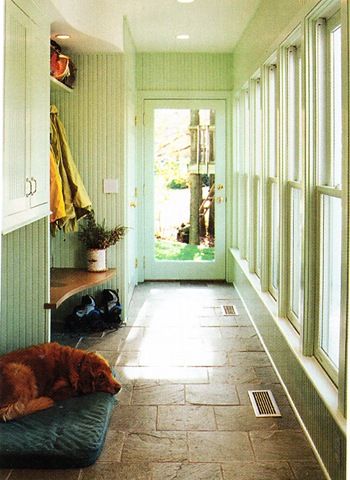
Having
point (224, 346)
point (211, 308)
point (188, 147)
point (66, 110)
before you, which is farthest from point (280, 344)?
point (188, 147)

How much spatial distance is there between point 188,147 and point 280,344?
12.5 feet

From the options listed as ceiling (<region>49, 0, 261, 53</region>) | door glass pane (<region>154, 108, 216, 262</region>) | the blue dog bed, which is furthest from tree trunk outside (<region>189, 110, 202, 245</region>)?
the blue dog bed

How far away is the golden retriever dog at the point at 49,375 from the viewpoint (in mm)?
3199

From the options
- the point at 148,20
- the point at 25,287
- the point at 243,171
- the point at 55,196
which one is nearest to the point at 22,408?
the point at 25,287

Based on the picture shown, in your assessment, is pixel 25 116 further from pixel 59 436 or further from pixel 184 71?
pixel 184 71

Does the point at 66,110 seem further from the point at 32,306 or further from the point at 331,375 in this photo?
the point at 331,375

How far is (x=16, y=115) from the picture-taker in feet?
9.43

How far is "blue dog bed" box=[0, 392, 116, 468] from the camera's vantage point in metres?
2.75

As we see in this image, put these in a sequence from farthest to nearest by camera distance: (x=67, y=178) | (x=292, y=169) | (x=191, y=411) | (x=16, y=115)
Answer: (x=67, y=178)
(x=292, y=169)
(x=191, y=411)
(x=16, y=115)

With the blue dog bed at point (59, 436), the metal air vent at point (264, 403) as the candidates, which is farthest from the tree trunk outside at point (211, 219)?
the blue dog bed at point (59, 436)

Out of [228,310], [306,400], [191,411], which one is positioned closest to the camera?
[306,400]

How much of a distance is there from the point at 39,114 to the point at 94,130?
1.98 metres

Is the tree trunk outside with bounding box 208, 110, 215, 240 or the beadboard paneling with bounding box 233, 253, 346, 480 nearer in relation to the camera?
the beadboard paneling with bounding box 233, 253, 346, 480

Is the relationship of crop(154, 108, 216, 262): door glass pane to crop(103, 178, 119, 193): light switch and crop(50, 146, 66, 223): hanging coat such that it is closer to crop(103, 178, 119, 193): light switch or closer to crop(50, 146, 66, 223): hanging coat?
crop(103, 178, 119, 193): light switch
